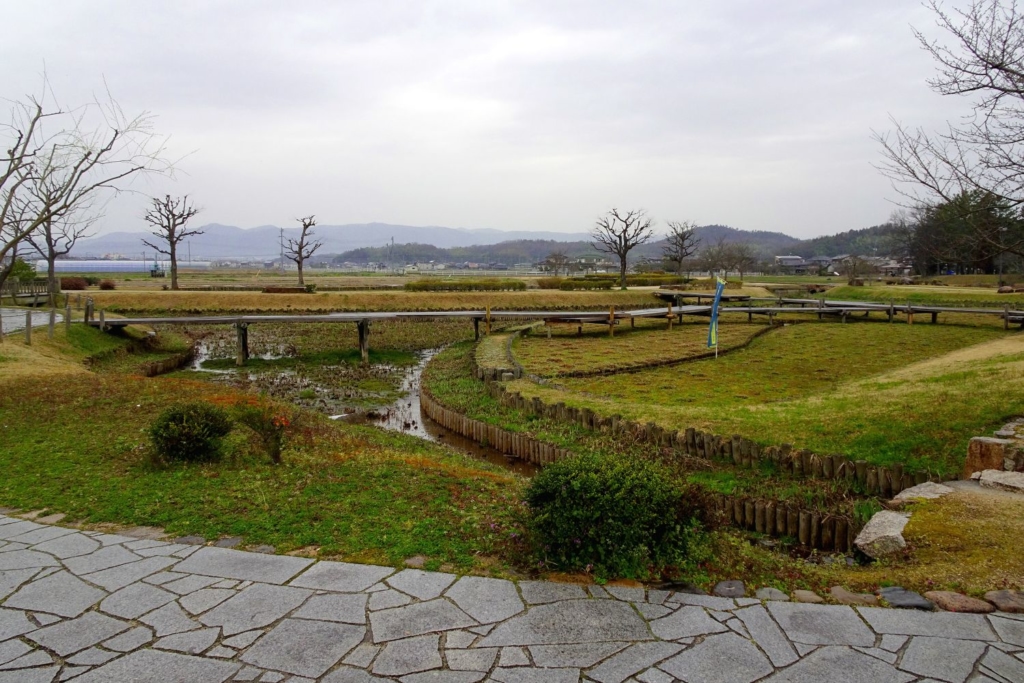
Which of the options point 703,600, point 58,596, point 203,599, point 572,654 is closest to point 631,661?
point 572,654

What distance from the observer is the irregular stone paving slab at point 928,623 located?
12.0 ft

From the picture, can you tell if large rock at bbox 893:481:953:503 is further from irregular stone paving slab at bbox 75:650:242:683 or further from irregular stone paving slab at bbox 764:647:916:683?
irregular stone paving slab at bbox 75:650:242:683

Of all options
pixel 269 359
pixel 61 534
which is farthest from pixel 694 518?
pixel 269 359

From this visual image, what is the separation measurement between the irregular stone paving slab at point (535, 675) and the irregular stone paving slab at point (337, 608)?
→ 95 cm

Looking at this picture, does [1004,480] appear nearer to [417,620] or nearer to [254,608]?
[417,620]

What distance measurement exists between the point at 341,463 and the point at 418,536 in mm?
2707

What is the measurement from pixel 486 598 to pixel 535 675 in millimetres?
863

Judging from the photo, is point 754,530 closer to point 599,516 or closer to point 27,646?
point 599,516

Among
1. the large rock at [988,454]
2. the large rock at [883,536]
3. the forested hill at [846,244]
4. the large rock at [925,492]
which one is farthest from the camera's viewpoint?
the forested hill at [846,244]

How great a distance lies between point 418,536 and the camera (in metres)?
5.04

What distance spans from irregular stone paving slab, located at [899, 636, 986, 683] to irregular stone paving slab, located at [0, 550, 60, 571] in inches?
211

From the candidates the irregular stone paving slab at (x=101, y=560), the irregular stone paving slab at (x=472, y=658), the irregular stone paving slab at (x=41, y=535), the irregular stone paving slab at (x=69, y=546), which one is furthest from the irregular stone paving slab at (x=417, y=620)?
the irregular stone paving slab at (x=41, y=535)

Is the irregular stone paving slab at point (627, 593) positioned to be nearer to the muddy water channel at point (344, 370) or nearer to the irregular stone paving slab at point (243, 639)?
the irregular stone paving slab at point (243, 639)

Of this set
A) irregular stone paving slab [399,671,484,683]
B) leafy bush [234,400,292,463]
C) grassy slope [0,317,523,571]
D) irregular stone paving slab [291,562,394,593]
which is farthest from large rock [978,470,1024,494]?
leafy bush [234,400,292,463]
